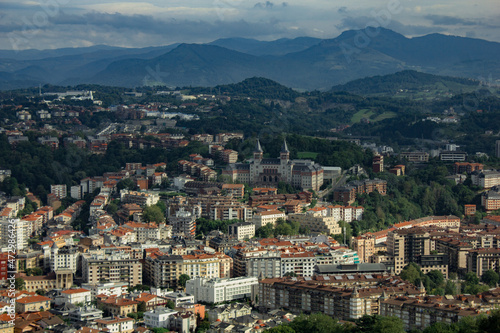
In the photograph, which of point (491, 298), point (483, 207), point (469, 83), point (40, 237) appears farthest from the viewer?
point (469, 83)

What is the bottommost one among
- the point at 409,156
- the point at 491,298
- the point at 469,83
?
the point at 491,298

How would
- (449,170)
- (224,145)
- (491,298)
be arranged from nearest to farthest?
(491,298), (449,170), (224,145)

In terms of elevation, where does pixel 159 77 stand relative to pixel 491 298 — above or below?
above

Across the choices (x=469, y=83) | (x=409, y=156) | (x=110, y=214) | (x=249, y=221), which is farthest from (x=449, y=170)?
(x=469, y=83)

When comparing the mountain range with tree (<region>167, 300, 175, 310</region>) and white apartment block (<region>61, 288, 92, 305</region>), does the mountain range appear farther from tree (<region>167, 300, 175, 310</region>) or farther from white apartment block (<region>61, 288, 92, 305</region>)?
tree (<region>167, 300, 175, 310</region>)

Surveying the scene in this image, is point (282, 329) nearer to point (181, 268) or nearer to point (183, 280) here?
point (183, 280)

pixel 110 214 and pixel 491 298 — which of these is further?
pixel 110 214

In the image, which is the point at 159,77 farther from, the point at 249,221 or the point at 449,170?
the point at 249,221

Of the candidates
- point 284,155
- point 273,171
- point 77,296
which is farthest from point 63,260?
point 284,155
